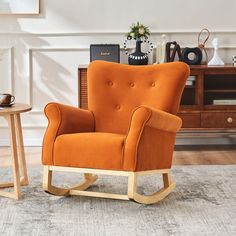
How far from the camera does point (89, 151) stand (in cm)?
305

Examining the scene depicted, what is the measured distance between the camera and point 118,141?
302 centimetres

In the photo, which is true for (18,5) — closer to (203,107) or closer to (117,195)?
(203,107)

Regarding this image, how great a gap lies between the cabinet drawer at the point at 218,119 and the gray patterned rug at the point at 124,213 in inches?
44.2

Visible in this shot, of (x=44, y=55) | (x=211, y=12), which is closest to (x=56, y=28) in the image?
(x=44, y=55)

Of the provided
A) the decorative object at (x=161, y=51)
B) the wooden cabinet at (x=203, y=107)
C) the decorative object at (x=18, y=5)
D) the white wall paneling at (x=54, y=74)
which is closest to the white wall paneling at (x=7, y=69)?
the white wall paneling at (x=54, y=74)

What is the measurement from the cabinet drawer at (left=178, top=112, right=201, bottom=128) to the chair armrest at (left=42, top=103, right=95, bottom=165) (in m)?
1.49

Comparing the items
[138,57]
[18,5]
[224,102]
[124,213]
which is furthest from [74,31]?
[124,213]

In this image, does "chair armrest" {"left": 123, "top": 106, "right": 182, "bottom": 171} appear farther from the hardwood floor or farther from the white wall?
the white wall

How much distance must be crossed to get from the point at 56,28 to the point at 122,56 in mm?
631

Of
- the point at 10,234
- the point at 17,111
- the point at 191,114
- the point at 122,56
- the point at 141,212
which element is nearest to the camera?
the point at 10,234

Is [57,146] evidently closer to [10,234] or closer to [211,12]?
[10,234]

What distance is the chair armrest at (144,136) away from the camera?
2.98m

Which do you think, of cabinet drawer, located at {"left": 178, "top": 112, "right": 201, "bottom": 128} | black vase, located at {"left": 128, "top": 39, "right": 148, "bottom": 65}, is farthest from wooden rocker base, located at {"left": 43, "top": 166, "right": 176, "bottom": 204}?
black vase, located at {"left": 128, "top": 39, "right": 148, "bottom": 65}

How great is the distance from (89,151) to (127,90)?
2.11 ft
